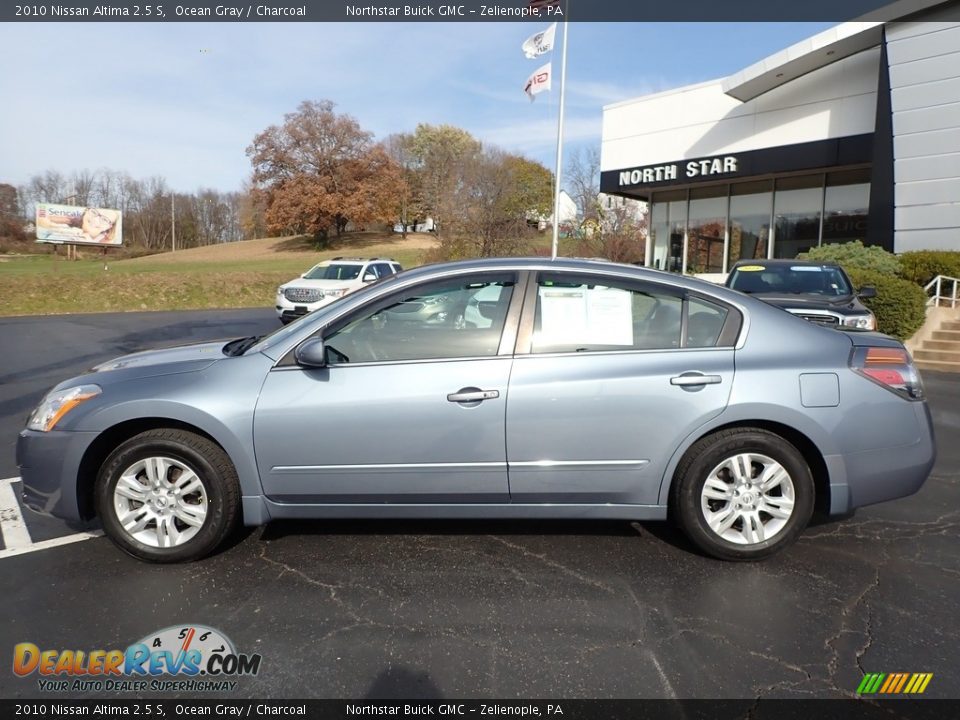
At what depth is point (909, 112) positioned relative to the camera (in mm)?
15898

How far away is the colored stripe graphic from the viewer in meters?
2.51

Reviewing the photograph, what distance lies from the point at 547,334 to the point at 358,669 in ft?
6.10

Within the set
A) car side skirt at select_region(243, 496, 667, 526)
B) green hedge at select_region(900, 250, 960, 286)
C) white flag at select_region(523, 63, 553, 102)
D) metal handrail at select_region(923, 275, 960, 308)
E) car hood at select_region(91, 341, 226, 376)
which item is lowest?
car side skirt at select_region(243, 496, 667, 526)

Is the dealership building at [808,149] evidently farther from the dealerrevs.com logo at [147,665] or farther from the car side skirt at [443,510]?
the dealerrevs.com logo at [147,665]

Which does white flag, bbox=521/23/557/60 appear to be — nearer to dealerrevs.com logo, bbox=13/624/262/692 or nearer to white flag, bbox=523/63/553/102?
white flag, bbox=523/63/553/102

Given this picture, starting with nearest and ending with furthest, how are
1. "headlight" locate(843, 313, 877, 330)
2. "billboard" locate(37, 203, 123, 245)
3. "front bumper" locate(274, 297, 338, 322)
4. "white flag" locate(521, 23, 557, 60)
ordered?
1. "headlight" locate(843, 313, 877, 330)
2. "front bumper" locate(274, 297, 338, 322)
3. "white flag" locate(521, 23, 557, 60)
4. "billboard" locate(37, 203, 123, 245)

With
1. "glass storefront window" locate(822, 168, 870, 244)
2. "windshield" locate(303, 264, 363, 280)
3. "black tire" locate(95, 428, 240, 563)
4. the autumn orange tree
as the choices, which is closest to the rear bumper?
"black tire" locate(95, 428, 240, 563)

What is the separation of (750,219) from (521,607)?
22013 millimetres

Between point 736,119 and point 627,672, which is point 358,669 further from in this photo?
point 736,119

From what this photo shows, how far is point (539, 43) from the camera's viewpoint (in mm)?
17781

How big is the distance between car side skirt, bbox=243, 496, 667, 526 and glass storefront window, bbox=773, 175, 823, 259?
65.5 ft

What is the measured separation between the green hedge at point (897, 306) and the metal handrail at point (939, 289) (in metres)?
1.45

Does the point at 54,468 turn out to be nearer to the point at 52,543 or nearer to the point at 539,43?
the point at 52,543

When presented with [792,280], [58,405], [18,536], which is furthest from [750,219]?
[18,536]
